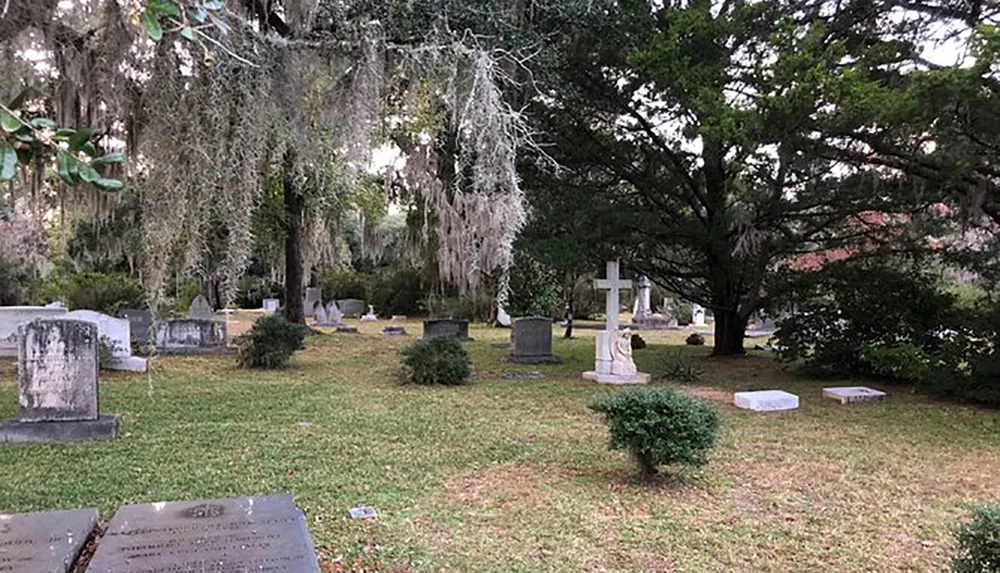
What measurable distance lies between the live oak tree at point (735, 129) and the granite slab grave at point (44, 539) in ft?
15.7

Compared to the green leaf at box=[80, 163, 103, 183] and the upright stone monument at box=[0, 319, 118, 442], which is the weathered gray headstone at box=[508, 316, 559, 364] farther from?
the green leaf at box=[80, 163, 103, 183]

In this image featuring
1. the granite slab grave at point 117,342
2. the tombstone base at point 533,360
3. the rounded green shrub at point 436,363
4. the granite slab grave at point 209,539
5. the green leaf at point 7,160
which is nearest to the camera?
the green leaf at point 7,160

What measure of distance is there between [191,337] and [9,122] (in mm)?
11763

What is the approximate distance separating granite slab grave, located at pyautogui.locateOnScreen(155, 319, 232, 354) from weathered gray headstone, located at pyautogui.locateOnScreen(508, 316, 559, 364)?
5.16 m

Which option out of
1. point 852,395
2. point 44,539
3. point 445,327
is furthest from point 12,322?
point 852,395

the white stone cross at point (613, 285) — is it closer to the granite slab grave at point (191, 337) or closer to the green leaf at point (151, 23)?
the granite slab grave at point (191, 337)

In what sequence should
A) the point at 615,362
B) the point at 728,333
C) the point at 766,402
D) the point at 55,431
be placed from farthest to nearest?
the point at 728,333 < the point at 615,362 < the point at 766,402 < the point at 55,431

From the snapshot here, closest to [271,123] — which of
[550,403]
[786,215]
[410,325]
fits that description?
[550,403]

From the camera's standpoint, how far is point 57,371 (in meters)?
5.60

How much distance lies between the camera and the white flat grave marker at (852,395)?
788 centimetres

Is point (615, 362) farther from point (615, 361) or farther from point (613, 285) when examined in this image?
point (613, 285)

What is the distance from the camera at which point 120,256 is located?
733 inches

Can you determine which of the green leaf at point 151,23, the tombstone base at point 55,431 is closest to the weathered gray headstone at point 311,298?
the tombstone base at point 55,431

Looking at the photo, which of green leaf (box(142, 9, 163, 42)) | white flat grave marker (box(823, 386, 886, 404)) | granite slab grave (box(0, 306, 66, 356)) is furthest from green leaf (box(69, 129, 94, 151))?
granite slab grave (box(0, 306, 66, 356))
